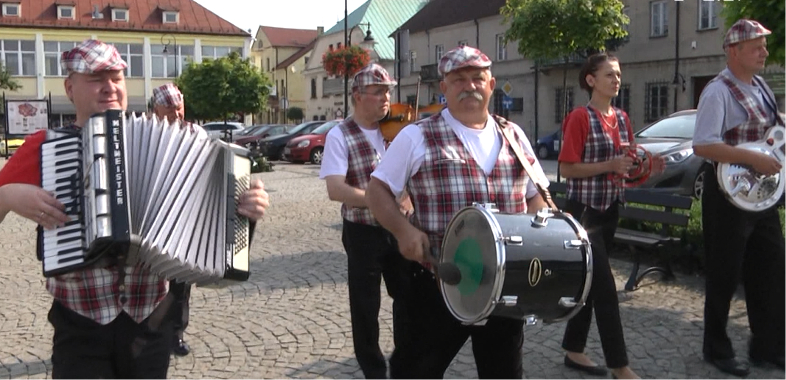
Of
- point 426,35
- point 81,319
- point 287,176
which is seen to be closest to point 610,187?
point 81,319

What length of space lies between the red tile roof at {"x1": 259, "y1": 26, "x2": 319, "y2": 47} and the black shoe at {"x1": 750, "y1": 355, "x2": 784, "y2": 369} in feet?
281

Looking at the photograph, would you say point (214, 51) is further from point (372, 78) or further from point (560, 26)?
point (372, 78)

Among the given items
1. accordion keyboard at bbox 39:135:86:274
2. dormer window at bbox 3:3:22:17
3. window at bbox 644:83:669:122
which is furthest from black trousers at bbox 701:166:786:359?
dormer window at bbox 3:3:22:17

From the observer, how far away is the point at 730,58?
474 cm

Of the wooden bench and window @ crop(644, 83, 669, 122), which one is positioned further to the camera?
window @ crop(644, 83, 669, 122)

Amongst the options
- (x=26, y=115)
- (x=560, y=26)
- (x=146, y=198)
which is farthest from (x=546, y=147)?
(x=146, y=198)

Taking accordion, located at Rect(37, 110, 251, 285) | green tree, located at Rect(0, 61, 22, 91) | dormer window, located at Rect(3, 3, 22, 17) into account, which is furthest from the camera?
dormer window, located at Rect(3, 3, 22, 17)

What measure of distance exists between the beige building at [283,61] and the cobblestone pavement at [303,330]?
68.2 m

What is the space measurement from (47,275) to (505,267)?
1559mm

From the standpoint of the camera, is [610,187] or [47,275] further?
[610,187]

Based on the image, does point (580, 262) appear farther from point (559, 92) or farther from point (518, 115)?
point (518, 115)

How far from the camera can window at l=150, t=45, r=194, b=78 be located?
58094 mm

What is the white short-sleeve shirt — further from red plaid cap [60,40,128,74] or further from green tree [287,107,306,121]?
green tree [287,107,306,121]

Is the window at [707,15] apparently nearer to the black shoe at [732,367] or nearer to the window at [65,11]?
the black shoe at [732,367]
